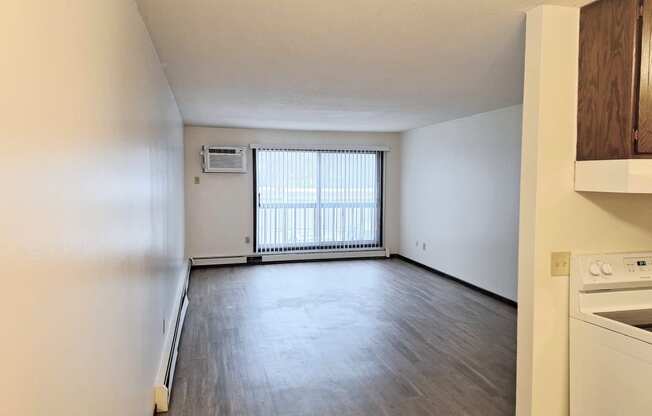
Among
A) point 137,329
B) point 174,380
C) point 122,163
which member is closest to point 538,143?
point 122,163

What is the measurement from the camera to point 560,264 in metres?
2.26

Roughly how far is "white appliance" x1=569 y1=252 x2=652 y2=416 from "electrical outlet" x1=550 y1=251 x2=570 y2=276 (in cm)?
3

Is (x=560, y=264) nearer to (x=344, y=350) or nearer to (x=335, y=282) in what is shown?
(x=344, y=350)

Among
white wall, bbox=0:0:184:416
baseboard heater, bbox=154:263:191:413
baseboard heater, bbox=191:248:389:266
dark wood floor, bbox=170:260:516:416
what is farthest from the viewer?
baseboard heater, bbox=191:248:389:266

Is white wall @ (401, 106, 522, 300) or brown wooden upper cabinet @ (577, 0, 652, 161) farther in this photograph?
white wall @ (401, 106, 522, 300)

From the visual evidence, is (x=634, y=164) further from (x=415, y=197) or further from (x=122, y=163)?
(x=415, y=197)

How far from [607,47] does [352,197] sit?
19.2 feet

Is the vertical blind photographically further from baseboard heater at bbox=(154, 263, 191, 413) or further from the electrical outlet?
the electrical outlet

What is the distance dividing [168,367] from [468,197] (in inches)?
169

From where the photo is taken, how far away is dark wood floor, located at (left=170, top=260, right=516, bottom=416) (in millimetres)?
2879

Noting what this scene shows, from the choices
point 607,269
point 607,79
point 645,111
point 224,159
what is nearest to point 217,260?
point 224,159

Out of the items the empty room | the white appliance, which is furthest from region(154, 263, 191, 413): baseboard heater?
the white appliance

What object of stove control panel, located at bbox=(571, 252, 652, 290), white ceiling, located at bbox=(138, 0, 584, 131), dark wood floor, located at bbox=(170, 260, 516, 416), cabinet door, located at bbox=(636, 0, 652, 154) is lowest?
dark wood floor, located at bbox=(170, 260, 516, 416)

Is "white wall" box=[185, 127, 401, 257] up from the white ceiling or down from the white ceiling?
down
